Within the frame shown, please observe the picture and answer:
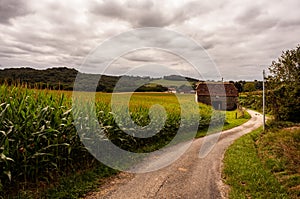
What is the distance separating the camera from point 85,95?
8734mm

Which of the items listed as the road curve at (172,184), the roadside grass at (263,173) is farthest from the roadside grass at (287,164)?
the road curve at (172,184)

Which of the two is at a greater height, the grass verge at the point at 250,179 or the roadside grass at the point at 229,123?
the grass verge at the point at 250,179

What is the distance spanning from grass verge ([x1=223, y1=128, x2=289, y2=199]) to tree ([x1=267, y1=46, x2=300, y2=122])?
512 inches

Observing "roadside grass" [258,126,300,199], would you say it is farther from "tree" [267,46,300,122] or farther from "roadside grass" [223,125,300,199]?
"tree" [267,46,300,122]

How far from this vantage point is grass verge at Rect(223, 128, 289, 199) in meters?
6.18

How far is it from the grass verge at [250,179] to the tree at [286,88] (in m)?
13.0

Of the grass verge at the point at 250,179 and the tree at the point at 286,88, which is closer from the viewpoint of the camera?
the grass verge at the point at 250,179

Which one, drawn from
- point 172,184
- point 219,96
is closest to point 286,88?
point 172,184

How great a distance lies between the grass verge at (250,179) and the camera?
6184mm

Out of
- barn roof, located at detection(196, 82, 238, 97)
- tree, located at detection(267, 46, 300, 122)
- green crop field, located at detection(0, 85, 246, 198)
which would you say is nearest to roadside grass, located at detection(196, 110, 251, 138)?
tree, located at detection(267, 46, 300, 122)

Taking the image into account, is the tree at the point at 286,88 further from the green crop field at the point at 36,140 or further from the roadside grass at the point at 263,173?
the green crop field at the point at 36,140

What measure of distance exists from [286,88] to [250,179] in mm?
15957

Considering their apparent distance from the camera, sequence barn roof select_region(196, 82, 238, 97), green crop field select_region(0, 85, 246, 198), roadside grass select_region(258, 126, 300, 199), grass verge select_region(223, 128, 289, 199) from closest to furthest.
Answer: green crop field select_region(0, 85, 246, 198) < grass verge select_region(223, 128, 289, 199) < roadside grass select_region(258, 126, 300, 199) < barn roof select_region(196, 82, 238, 97)

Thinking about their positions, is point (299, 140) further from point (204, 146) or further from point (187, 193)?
point (187, 193)
